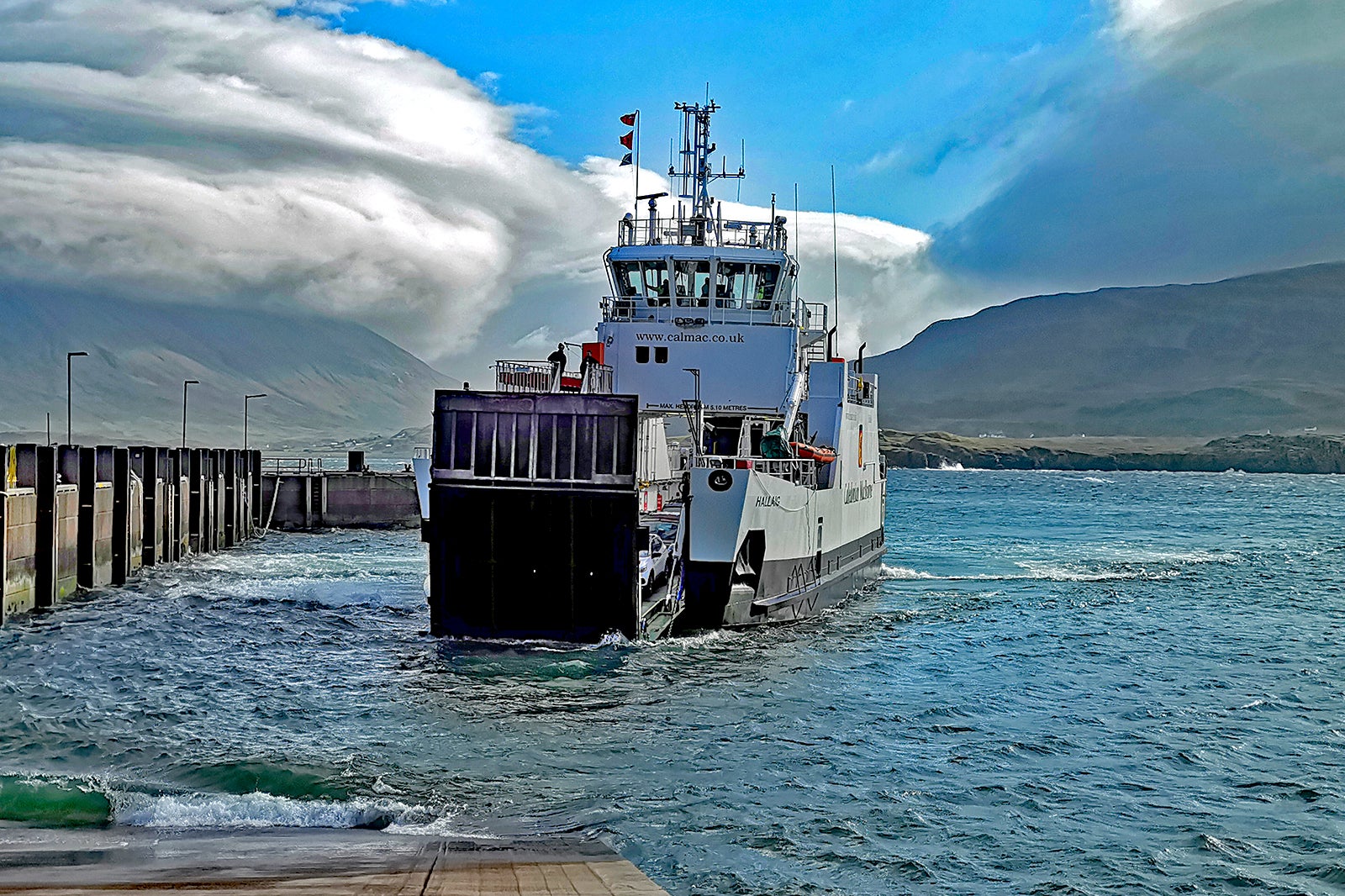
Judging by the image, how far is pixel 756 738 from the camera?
1411cm

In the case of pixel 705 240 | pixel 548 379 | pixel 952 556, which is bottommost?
pixel 952 556

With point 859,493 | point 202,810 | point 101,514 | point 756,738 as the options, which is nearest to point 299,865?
point 202,810

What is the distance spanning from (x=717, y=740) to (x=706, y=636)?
6.09 m

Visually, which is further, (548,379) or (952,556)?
(952,556)

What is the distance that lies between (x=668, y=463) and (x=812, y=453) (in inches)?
127

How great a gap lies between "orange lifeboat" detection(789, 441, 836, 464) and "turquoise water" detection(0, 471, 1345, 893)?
3.44 m

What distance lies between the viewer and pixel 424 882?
778cm

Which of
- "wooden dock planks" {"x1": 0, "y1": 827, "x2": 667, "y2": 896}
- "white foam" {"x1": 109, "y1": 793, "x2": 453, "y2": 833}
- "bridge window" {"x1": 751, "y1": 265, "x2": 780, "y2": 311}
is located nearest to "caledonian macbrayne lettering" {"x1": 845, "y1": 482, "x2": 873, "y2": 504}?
"bridge window" {"x1": 751, "y1": 265, "x2": 780, "y2": 311}

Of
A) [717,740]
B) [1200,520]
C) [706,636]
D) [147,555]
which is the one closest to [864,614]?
[706,636]

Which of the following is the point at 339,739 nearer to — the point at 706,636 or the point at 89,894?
the point at 89,894

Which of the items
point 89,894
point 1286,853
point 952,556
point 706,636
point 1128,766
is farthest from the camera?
point 952,556

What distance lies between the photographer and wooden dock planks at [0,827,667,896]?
24.5 ft

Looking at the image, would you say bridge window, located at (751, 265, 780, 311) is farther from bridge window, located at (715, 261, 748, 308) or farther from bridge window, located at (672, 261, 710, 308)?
bridge window, located at (672, 261, 710, 308)

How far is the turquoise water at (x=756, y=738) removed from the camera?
10289 mm
